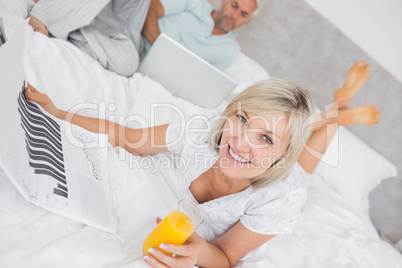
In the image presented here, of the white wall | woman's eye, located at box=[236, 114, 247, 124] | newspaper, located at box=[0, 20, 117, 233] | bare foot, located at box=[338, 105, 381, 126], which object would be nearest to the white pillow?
bare foot, located at box=[338, 105, 381, 126]

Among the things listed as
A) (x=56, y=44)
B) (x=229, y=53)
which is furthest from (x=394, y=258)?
(x=56, y=44)

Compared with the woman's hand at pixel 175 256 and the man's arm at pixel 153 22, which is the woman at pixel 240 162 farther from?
the man's arm at pixel 153 22

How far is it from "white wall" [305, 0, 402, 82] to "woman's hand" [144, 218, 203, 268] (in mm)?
1545

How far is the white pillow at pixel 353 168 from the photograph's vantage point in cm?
157

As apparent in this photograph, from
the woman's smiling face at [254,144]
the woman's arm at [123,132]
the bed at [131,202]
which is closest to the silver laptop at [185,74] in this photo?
the bed at [131,202]

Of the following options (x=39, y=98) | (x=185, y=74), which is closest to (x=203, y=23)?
(x=185, y=74)

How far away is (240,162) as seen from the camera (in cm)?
89

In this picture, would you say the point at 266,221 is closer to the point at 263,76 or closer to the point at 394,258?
the point at 394,258

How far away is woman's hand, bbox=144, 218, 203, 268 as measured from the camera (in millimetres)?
692

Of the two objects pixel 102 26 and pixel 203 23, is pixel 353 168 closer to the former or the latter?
pixel 203 23

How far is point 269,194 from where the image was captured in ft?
3.11

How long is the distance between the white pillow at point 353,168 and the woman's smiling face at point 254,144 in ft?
2.67

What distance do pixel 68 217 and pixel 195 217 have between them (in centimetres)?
26

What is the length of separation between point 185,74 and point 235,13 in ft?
2.01
